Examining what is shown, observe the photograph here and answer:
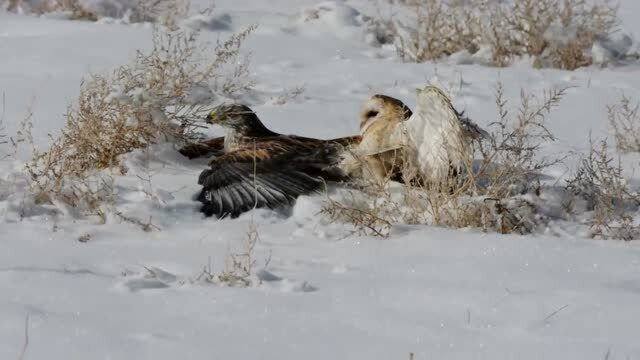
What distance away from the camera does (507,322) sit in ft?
13.3

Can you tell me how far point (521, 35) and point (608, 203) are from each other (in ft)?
15.7

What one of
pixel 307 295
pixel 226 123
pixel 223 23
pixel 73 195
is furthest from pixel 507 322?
pixel 223 23

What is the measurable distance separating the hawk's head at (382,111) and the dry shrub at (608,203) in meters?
1.07

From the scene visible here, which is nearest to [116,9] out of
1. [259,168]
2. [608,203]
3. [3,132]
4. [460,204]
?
[3,132]

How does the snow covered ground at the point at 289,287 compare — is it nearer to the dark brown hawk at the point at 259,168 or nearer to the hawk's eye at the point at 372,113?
the dark brown hawk at the point at 259,168

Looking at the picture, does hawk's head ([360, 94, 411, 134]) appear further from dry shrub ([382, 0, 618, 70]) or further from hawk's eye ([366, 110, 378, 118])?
dry shrub ([382, 0, 618, 70])

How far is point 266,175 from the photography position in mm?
6059

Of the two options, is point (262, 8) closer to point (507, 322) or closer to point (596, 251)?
point (596, 251)

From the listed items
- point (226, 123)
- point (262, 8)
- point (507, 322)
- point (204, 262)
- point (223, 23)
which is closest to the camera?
point (507, 322)

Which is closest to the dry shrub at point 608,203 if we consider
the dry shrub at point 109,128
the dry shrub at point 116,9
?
the dry shrub at point 109,128

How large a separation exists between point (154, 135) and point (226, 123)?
1.41 ft

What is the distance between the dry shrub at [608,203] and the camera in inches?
213

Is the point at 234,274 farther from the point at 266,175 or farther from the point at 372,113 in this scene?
the point at 372,113

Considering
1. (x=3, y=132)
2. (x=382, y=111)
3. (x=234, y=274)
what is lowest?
(x=3, y=132)
